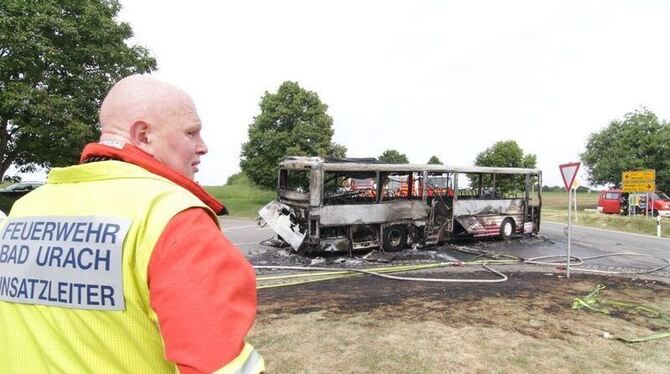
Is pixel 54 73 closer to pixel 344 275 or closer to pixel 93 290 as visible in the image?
pixel 344 275

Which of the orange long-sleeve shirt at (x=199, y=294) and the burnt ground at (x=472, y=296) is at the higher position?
the orange long-sleeve shirt at (x=199, y=294)

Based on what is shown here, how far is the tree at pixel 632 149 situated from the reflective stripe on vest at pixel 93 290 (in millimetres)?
44486

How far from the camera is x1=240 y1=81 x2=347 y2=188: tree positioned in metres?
31.8

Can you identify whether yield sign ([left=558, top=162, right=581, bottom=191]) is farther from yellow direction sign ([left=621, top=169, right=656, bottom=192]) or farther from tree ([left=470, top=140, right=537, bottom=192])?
tree ([left=470, top=140, right=537, bottom=192])

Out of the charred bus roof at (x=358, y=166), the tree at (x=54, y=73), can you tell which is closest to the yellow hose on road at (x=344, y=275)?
the charred bus roof at (x=358, y=166)

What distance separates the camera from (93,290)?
1214 millimetres

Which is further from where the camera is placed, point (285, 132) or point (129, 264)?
point (285, 132)

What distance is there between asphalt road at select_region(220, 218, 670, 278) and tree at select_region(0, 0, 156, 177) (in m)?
8.02

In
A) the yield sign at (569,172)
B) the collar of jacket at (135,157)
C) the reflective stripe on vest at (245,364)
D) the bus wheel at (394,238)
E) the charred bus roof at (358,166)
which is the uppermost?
the charred bus roof at (358,166)

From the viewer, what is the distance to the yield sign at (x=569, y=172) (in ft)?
31.7

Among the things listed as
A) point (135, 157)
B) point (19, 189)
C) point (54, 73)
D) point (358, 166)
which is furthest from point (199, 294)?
point (19, 189)

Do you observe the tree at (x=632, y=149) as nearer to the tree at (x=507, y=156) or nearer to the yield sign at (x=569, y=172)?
the tree at (x=507, y=156)

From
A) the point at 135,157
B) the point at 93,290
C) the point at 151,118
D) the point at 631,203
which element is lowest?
the point at 631,203

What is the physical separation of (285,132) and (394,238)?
791 inches
